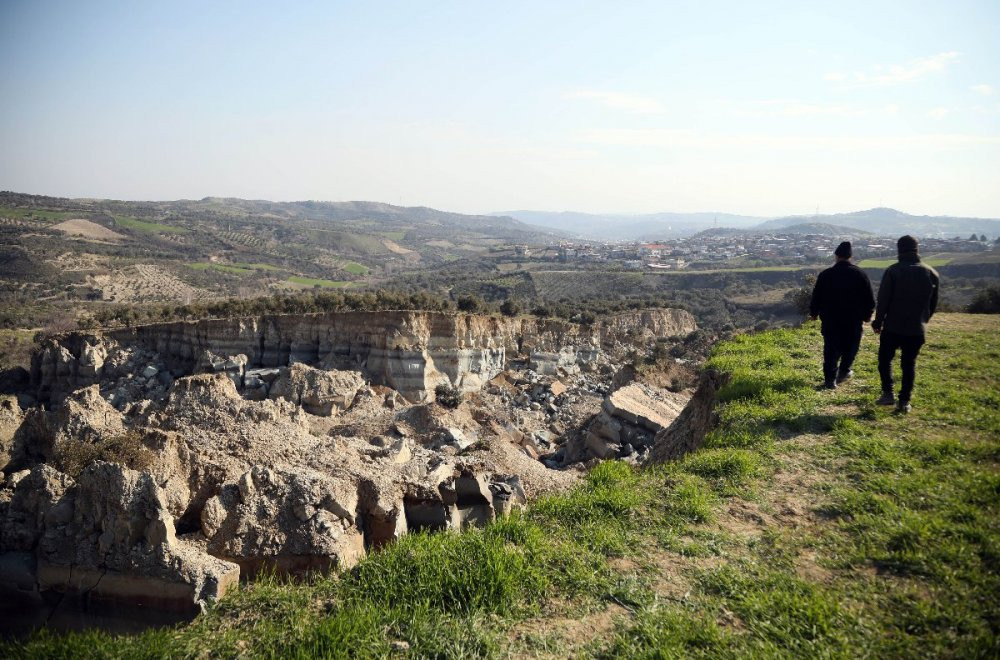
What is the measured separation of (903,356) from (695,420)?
3268 mm

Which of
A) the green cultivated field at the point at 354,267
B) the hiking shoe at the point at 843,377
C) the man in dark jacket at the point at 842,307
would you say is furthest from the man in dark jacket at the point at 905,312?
the green cultivated field at the point at 354,267

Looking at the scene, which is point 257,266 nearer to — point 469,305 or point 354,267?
point 354,267

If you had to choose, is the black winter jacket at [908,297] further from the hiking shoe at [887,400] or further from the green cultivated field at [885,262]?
the green cultivated field at [885,262]

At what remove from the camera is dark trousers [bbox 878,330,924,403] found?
5996mm

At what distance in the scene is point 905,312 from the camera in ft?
20.0

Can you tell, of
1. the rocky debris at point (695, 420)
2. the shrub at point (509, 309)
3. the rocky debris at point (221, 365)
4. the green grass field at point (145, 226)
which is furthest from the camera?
the green grass field at point (145, 226)

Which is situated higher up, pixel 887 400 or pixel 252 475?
pixel 887 400

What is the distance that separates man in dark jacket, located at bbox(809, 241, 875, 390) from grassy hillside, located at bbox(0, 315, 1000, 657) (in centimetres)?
175

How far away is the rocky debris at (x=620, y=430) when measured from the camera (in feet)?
52.3

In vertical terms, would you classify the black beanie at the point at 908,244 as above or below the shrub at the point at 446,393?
above

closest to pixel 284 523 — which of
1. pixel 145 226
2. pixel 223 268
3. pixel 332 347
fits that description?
pixel 332 347

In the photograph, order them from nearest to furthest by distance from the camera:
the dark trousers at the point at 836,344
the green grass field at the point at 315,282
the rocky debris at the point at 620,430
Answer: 1. the dark trousers at the point at 836,344
2. the rocky debris at the point at 620,430
3. the green grass field at the point at 315,282

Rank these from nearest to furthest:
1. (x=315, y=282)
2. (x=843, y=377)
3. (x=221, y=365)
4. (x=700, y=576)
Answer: (x=700, y=576), (x=843, y=377), (x=221, y=365), (x=315, y=282)

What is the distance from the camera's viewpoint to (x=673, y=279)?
6850 cm
